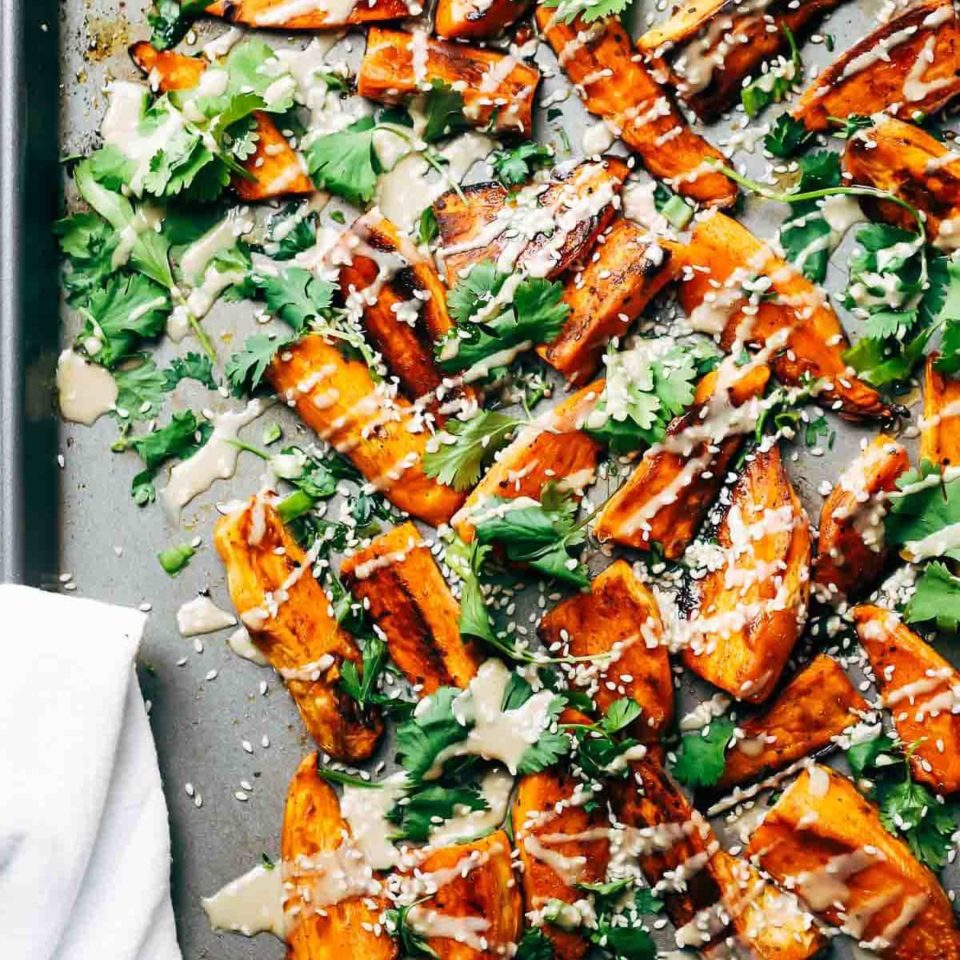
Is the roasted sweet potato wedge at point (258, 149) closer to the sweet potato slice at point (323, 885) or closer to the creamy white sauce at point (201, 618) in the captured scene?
the creamy white sauce at point (201, 618)

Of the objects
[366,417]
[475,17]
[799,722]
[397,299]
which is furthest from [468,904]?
[475,17]

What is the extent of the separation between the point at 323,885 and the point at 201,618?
614mm

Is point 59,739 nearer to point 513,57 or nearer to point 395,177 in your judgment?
point 395,177

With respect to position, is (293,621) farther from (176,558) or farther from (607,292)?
(607,292)

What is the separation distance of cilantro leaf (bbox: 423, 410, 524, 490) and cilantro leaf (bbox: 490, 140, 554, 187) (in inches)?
19.7

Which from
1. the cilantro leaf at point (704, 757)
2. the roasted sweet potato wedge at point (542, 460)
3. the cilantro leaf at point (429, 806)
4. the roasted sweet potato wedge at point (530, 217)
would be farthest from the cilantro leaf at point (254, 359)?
the cilantro leaf at point (704, 757)

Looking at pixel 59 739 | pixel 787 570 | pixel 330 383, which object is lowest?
pixel 59 739

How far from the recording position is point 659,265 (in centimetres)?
244

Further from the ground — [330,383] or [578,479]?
[330,383]

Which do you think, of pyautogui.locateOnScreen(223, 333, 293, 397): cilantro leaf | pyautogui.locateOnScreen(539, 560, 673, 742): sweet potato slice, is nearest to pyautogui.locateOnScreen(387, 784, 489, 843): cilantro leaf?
pyautogui.locateOnScreen(539, 560, 673, 742): sweet potato slice

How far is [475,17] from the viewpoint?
2.52 metres

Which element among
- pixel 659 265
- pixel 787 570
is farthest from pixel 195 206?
pixel 787 570

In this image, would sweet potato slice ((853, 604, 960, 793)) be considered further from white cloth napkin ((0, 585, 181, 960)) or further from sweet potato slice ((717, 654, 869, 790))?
white cloth napkin ((0, 585, 181, 960))

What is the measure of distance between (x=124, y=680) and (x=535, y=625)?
2.80 ft
